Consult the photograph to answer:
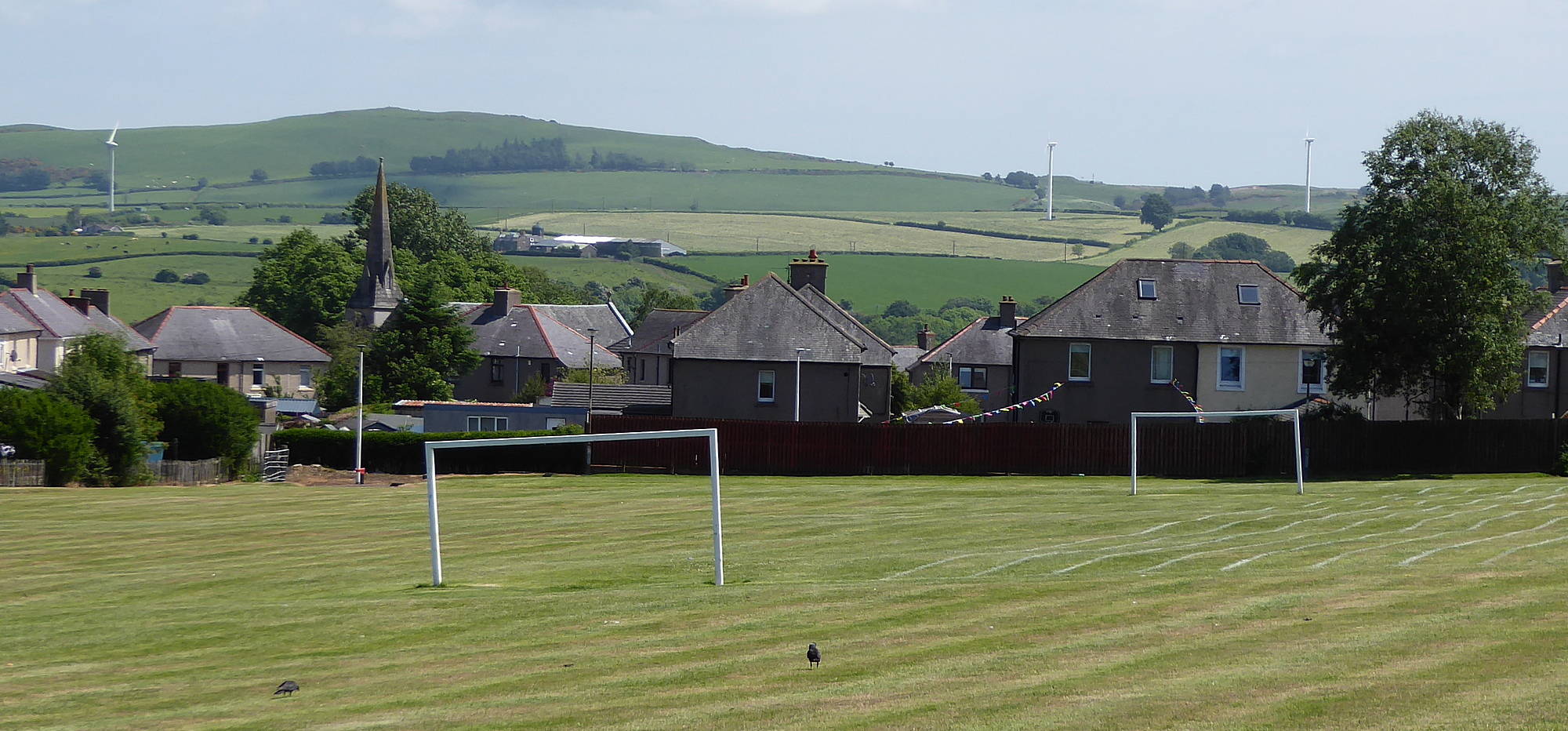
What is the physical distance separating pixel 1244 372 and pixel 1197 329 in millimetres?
2459

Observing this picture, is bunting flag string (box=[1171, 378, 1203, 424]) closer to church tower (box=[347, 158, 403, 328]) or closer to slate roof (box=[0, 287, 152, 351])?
slate roof (box=[0, 287, 152, 351])

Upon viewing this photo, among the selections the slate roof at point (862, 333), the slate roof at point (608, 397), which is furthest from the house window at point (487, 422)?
the slate roof at point (862, 333)

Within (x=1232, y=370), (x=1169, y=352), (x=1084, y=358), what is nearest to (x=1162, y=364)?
(x=1169, y=352)

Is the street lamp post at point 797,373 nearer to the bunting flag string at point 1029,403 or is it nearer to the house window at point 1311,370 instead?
the bunting flag string at point 1029,403

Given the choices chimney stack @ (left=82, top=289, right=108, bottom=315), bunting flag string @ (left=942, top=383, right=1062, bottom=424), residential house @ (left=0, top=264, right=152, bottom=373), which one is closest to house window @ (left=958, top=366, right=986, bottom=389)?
bunting flag string @ (left=942, top=383, right=1062, bottom=424)

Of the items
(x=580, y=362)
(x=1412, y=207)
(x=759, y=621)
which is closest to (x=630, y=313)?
(x=580, y=362)

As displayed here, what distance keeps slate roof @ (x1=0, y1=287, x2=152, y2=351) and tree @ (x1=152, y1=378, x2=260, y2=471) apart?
94.3ft

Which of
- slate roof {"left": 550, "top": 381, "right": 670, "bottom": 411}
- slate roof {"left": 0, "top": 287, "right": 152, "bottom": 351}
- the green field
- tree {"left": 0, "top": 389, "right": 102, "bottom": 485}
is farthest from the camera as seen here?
the green field

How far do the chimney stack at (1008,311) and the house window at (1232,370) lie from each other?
106 feet

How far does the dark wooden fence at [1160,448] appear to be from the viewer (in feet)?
168

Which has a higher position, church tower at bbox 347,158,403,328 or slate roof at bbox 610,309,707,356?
church tower at bbox 347,158,403,328

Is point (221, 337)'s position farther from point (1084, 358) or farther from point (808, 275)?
point (1084, 358)

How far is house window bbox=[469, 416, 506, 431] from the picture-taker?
216 ft

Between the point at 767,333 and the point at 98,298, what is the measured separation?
52.8 metres
